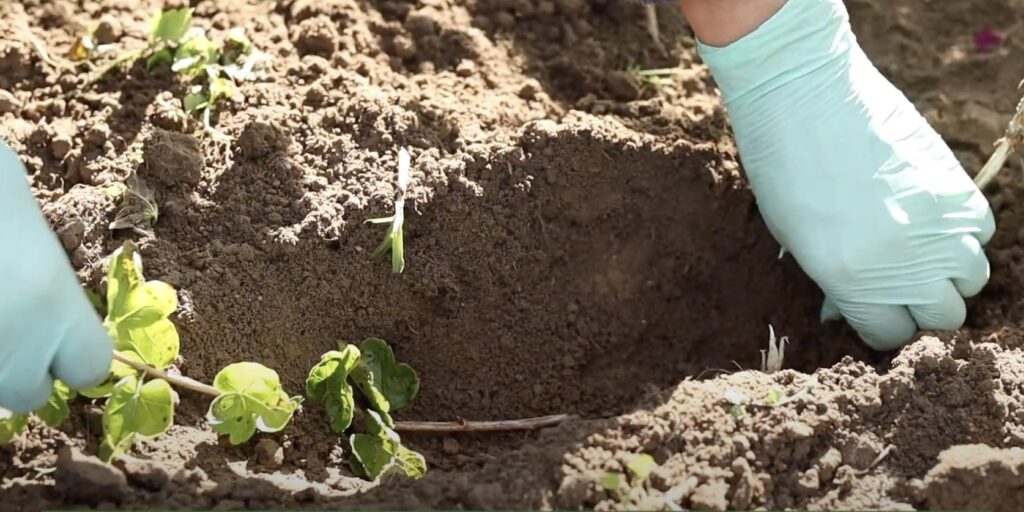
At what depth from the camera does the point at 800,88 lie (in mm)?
1771

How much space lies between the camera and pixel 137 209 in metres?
1.62

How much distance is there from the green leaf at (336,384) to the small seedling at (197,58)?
502mm

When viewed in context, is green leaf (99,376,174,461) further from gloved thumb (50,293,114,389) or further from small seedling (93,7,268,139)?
small seedling (93,7,268,139)

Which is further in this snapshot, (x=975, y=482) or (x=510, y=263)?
(x=510, y=263)

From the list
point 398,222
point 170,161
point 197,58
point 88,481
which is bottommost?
point 88,481

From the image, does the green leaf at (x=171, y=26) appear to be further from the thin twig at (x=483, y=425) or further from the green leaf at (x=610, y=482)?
the green leaf at (x=610, y=482)

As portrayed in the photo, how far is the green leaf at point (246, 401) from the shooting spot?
1.43 m

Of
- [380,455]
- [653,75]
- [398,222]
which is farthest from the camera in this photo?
[653,75]

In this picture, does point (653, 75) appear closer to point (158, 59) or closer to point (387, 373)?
point (387, 373)

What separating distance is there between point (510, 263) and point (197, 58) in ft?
2.16

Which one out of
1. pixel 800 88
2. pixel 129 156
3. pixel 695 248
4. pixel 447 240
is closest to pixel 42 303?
pixel 129 156

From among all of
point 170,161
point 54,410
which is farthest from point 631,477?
point 170,161

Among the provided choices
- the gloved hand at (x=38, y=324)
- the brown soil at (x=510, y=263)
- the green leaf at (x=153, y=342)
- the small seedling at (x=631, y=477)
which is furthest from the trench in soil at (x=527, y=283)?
the small seedling at (x=631, y=477)

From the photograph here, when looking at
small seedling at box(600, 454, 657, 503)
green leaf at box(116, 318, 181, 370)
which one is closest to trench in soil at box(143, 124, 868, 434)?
green leaf at box(116, 318, 181, 370)
